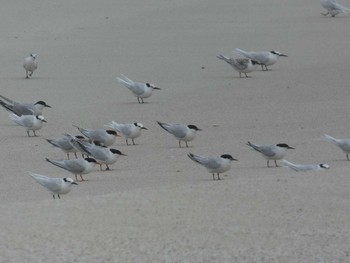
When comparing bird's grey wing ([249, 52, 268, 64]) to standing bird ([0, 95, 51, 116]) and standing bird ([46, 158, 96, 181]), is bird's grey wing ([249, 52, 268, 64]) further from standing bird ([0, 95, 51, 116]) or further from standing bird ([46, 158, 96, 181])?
standing bird ([46, 158, 96, 181])

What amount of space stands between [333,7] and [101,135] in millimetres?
11035

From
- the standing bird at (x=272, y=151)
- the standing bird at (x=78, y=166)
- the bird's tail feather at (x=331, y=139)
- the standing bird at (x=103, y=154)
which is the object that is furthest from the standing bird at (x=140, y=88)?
the standing bird at (x=78, y=166)

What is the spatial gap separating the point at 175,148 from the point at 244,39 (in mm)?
7824

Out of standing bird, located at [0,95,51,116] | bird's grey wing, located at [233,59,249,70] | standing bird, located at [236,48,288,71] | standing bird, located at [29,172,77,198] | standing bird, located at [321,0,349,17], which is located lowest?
standing bird, located at [321,0,349,17]

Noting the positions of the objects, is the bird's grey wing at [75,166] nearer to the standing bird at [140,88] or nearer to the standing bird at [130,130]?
the standing bird at [130,130]

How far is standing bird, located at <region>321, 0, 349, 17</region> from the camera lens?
23411 millimetres

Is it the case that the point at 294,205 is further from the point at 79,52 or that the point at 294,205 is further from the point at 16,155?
the point at 79,52

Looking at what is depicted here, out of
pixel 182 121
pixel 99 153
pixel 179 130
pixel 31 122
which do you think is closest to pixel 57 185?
pixel 99 153

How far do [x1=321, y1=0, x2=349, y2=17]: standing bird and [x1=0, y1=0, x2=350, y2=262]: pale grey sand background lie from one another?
0.82 ft

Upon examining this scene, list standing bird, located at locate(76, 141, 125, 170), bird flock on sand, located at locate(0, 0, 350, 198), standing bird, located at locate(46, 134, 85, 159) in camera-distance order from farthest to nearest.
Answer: standing bird, located at locate(46, 134, 85, 159) → standing bird, located at locate(76, 141, 125, 170) → bird flock on sand, located at locate(0, 0, 350, 198)

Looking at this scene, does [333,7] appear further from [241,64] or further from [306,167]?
[306,167]

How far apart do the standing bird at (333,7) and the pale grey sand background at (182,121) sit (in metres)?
0.25

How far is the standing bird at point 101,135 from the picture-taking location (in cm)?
1311

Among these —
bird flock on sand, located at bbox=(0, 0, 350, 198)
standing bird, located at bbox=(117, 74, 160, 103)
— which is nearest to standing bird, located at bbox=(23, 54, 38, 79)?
bird flock on sand, located at bbox=(0, 0, 350, 198)
